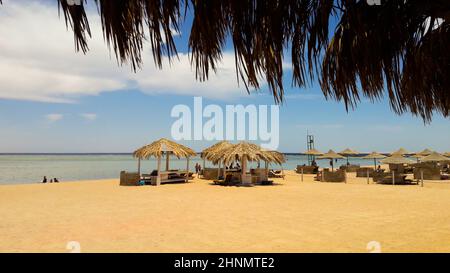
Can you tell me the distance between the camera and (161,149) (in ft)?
63.4

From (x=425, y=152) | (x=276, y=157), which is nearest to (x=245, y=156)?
(x=276, y=157)

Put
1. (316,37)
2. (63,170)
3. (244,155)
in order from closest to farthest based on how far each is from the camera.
Result: 1. (316,37)
2. (244,155)
3. (63,170)

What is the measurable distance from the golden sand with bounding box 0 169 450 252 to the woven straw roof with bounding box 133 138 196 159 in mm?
6600

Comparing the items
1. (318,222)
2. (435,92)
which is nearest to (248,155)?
(318,222)

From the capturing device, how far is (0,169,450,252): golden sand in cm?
617

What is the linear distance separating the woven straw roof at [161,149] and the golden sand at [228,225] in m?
6.60

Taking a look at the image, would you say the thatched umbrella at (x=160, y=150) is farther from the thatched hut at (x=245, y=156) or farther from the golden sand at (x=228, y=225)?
the golden sand at (x=228, y=225)

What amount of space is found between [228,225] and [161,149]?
1202 centimetres

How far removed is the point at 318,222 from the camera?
832cm

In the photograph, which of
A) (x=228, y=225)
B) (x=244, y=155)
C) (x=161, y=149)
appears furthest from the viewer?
(x=161, y=149)

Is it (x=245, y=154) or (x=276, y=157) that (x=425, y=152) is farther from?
(x=245, y=154)

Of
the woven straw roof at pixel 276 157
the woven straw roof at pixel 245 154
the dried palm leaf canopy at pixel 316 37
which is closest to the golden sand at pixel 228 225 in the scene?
the dried palm leaf canopy at pixel 316 37

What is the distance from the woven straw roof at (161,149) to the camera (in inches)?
754

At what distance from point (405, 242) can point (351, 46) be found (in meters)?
5.25
